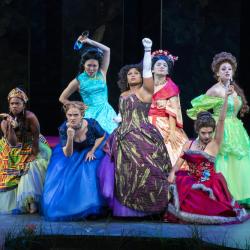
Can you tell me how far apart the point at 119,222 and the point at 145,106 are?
106 cm

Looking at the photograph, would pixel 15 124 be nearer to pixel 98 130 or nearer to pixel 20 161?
pixel 20 161

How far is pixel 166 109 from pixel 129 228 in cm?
182

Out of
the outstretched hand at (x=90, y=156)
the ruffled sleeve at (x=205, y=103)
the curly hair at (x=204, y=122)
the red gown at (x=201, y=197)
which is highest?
the ruffled sleeve at (x=205, y=103)

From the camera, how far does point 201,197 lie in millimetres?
7000

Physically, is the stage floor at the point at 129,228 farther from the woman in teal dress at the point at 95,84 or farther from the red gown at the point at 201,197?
the woman in teal dress at the point at 95,84

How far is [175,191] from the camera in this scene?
23.2 ft

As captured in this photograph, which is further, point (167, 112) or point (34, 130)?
point (167, 112)

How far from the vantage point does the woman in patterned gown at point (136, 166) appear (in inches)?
277

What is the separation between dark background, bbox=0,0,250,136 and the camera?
10.6 metres

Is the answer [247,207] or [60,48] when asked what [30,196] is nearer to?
[247,207]

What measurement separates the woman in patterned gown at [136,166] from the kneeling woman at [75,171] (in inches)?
5.4

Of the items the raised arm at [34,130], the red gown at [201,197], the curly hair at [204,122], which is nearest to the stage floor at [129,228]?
the red gown at [201,197]

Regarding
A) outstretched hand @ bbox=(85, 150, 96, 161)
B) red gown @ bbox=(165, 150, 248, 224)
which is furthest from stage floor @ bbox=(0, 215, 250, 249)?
outstretched hand @ bbox=(85, 150, 96, 161)

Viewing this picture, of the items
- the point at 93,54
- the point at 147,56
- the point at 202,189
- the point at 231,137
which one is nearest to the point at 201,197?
the point at 202,189
